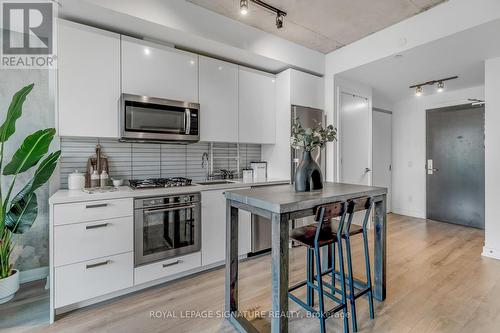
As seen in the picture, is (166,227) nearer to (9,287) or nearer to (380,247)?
(9,287)

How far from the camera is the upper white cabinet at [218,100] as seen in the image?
3025 millimetres

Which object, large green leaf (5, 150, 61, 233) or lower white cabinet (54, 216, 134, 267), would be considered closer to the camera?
lower white cabinet (54, 216, 134, 267)

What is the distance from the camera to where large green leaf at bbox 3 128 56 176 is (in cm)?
203

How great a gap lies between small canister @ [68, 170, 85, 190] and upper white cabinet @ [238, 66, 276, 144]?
1816 millimetres

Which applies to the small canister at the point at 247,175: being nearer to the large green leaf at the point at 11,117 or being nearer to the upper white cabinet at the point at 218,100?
the upper white cabinet at the point at 218,100

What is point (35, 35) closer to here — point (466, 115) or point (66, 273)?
point (66, 273)

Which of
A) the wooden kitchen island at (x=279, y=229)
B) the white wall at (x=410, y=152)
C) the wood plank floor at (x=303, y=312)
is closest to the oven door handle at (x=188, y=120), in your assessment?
the wooden kitchen island at (x=279, y=229)

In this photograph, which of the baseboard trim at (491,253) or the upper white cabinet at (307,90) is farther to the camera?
the upper white cabinet at (307,90)

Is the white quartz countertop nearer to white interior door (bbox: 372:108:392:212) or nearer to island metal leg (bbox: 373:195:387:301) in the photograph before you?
island metal leg (bbox: 373:195:387:301)

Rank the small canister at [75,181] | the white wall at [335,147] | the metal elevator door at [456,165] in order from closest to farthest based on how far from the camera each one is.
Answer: the small canister at [75,181] → the white wall at [335,147] → the metal elevator door at [456,165]

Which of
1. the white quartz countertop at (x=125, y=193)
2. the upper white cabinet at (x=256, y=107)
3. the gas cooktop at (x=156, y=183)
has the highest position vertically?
the upper white cabinet at (x=256, y=107)

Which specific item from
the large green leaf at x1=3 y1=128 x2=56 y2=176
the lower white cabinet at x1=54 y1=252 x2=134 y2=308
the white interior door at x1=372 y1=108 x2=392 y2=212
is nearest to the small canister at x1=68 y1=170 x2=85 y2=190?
the large green leaf at x1=3 y1=128 x2=56 y2=176

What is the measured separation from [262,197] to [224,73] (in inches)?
79.1

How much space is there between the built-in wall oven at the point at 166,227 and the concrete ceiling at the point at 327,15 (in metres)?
2.03
